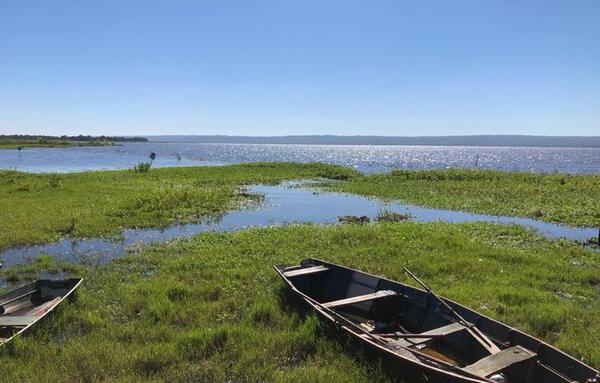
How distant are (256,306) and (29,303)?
17.1ft

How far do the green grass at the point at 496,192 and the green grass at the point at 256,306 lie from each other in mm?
8623

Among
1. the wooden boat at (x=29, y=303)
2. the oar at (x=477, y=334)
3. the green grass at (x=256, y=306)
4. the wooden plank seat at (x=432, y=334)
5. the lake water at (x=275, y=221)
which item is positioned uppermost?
the oar at (x=477, y=334)

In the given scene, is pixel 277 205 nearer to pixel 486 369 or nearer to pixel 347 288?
pixel 347 288

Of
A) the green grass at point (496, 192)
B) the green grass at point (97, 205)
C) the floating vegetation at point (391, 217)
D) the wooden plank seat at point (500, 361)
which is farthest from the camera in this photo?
the green grass at point (496, 192)

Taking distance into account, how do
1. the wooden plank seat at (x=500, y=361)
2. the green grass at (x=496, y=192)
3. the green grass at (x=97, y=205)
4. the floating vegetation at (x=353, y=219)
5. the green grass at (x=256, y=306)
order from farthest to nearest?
the green grass at (x=496, y=192) < the floating vegetation at (x=353, y=219) < the green grass at (x=97, y=205) < the green grass at (x=256, y=306) < the wooden plank seat at (x=500, y=361)

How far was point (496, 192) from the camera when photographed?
115 ft

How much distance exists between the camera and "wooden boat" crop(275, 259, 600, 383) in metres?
6.73

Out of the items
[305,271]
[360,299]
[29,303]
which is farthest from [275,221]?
[360,299]

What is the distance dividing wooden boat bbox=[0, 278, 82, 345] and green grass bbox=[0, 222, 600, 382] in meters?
0.29

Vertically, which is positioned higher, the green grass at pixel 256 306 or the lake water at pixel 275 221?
the green grass at pixel 256 306

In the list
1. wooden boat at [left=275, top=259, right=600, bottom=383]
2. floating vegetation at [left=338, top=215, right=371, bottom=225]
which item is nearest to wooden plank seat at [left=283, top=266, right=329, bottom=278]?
wooden boat at [left=275, top=259, right=600, bottom=383]

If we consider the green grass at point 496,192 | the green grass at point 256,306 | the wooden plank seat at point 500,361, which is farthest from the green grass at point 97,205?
the wooden plank seat at point 500,361

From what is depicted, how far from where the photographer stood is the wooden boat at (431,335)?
6.73 metres

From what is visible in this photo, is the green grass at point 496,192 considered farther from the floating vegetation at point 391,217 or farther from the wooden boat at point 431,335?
the wooden boat at point 431,335
